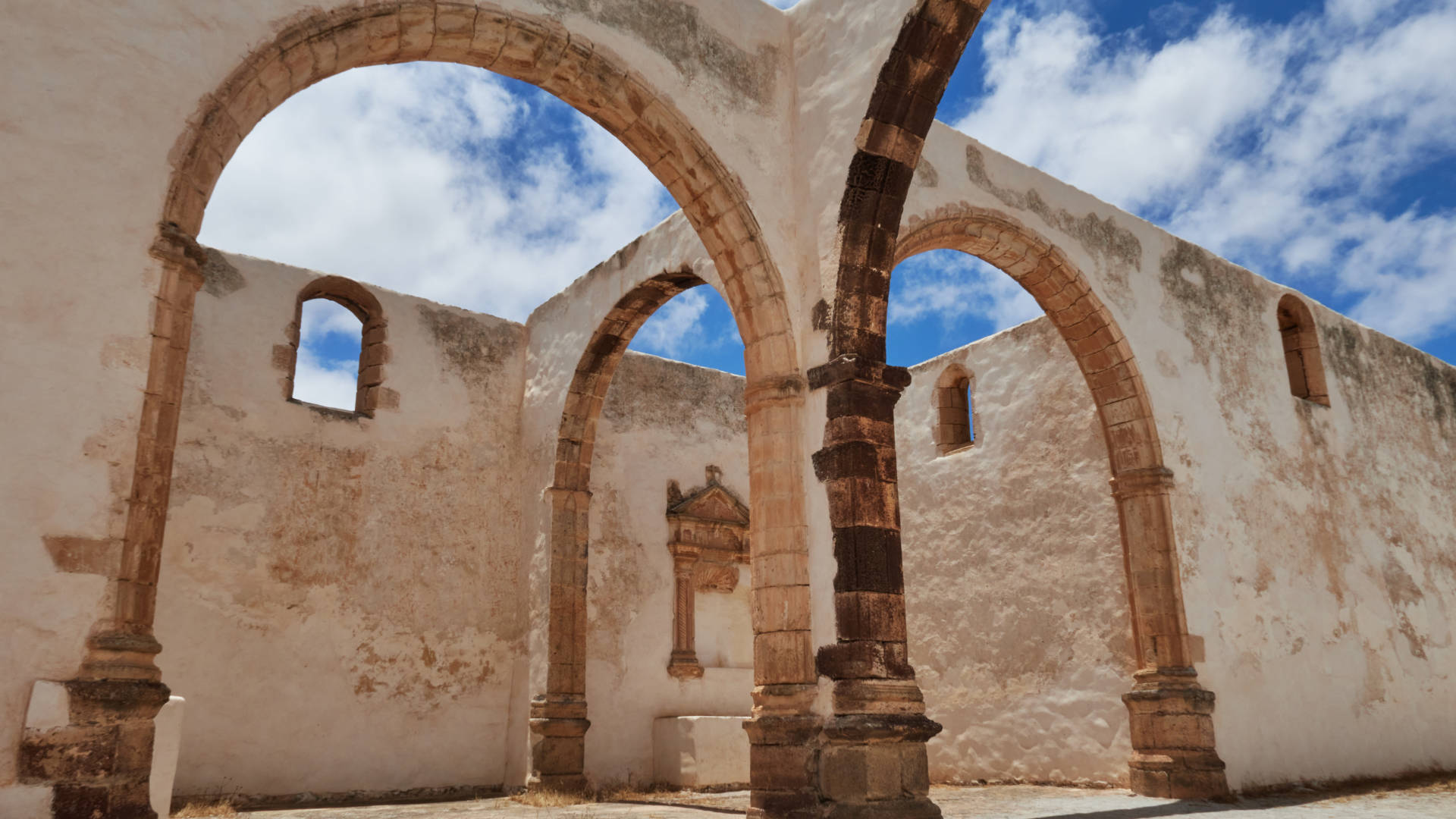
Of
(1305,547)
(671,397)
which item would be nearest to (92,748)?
(671,397)

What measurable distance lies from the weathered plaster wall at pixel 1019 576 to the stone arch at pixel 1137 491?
493 mm

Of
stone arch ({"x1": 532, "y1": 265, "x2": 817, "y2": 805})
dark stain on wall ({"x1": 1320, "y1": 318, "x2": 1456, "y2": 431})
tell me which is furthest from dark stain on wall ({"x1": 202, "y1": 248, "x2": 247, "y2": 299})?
dark stain on wall ({"x1": 1320, "y1": 318, "x2": 1456, "y2": 431})

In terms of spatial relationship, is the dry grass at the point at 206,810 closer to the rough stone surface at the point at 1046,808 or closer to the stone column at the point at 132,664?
the rough stone surface at the point at 1046,808

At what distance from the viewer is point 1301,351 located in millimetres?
10344

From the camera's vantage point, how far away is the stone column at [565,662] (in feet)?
29.1

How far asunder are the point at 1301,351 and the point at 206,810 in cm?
1020

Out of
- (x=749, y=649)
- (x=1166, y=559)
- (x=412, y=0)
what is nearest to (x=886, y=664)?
(x=1166, y=559)

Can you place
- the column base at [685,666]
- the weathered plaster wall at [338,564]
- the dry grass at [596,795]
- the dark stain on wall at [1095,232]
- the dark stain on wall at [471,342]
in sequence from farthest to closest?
the column base at [685,666], the dark stain on wall at [471,342], the dry grass at [596,795], the weathered plaster wall at [338,564], the dark stain on wall at [1095,232]

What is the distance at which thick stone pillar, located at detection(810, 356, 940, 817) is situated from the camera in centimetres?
518

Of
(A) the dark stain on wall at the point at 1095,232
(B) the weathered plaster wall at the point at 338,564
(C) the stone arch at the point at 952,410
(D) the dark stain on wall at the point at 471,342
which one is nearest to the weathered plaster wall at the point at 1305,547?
(A) the dark stain on wall at the point at 1095,232

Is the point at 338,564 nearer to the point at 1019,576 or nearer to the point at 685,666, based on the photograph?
the point at 685,666

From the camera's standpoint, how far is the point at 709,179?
6289 millimetres

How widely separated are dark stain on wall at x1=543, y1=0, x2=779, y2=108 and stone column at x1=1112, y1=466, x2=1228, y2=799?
4.12 metres

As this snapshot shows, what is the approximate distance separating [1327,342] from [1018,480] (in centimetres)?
358
